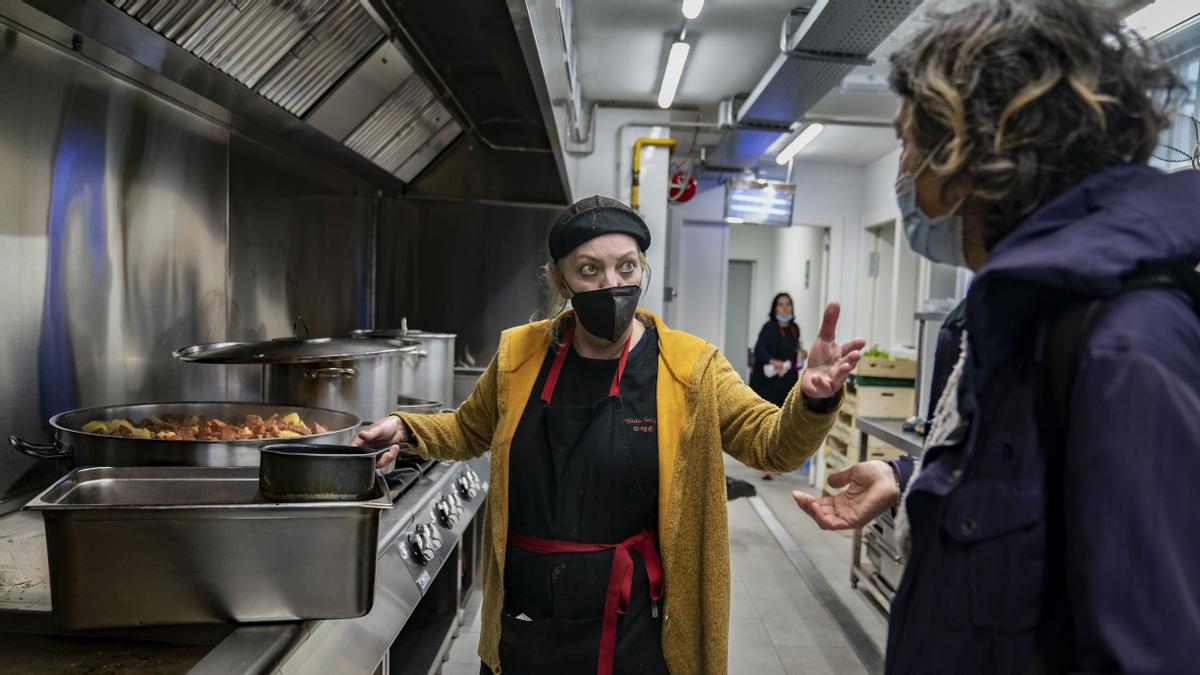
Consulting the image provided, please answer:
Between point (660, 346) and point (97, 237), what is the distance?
1461 mm

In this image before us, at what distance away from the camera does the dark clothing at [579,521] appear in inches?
59.4

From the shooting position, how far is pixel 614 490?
153 cm

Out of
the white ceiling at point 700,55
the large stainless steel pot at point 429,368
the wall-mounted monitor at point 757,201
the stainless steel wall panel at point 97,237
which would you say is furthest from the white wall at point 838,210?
the stainless steel wall panel at point 97,237

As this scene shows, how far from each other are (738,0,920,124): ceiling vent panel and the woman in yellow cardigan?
2.27m

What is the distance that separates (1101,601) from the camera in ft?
2.18

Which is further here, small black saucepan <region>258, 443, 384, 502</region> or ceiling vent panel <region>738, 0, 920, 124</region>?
ceiling vent panel <region>738, 0, 920, 124</region>

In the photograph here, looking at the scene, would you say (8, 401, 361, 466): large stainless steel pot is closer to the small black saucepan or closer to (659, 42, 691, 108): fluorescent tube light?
the small black saucepan

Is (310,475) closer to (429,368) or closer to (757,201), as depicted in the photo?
(429,368)

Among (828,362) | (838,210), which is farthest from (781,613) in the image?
(838,210)

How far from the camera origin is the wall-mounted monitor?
6871 mm

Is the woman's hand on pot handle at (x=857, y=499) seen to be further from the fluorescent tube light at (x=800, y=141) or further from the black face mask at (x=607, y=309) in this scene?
the fluorescent tube light at (x=800, y=141)

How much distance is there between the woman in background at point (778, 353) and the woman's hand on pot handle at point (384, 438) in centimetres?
571

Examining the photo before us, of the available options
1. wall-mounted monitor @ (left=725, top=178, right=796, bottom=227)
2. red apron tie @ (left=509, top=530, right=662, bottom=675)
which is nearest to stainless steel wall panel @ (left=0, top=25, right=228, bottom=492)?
red apron tie @ (left=509, top=530, right=662, bottom=675)

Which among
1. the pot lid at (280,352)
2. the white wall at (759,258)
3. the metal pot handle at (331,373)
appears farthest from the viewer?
the white wall at (759,258)
